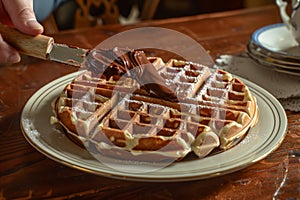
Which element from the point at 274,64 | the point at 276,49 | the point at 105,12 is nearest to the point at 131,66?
the point at 274,64

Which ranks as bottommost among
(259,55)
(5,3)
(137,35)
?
(137,35)

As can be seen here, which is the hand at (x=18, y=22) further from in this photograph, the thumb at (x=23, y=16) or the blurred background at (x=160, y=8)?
the blurred background at (x=160, y=8)

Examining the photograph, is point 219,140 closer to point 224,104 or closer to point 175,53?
point 224,104

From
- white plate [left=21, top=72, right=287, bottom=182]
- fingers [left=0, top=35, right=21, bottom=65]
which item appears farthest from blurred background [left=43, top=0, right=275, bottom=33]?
white plate [left=21, top=72, right=287, bottom=182]

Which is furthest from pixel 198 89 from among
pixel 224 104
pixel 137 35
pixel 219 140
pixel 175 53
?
pixel 137 35

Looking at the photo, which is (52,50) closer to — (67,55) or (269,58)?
(67,55)

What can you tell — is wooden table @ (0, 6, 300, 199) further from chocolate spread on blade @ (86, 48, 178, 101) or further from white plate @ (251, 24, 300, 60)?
white plate @ (251, 24, 300, 60)
